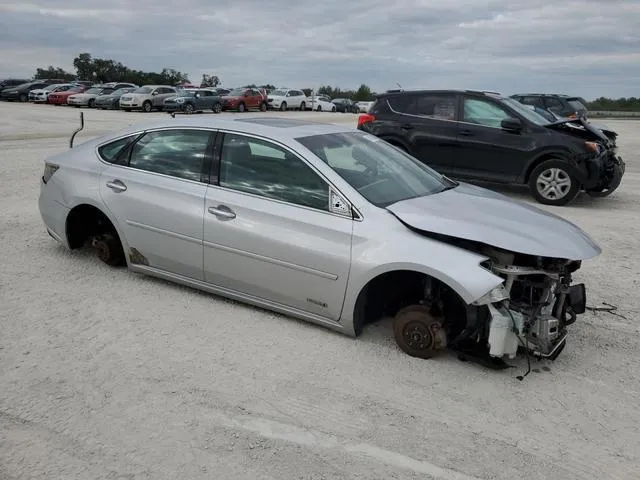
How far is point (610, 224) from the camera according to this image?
8031 mm

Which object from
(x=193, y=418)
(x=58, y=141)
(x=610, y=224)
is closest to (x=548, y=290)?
(x=193, y=418)

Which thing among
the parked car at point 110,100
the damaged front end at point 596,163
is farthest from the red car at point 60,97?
Answer: the damaged front end at point 596,163

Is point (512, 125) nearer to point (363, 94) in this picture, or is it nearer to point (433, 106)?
point (433, 106)

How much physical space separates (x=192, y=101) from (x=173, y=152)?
102 ft

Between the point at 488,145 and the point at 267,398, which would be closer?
the point at 267,398

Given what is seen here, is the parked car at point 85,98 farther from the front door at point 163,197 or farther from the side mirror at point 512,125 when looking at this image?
the front door at point 163,197

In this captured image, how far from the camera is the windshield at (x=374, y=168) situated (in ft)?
13.9

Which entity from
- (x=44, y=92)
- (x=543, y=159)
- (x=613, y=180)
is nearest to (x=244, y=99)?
(x=44, y=92)

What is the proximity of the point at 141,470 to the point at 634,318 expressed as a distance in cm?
395

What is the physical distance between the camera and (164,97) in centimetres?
3622

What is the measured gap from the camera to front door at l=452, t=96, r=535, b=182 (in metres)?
9.56

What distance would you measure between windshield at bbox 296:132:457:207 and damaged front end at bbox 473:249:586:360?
958 mm

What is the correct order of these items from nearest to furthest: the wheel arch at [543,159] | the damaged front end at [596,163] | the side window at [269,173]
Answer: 1. the side window at [269,173]
2. the damaged front end at [596,163]
3. the wheel arch at [543,159]

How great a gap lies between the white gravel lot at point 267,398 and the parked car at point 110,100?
34.5m
